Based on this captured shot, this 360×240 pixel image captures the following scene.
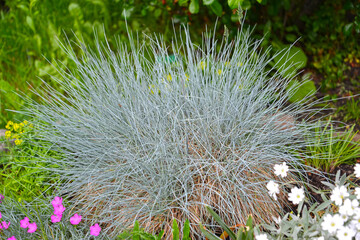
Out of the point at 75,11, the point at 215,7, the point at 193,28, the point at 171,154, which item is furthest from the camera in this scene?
the point at 193,28

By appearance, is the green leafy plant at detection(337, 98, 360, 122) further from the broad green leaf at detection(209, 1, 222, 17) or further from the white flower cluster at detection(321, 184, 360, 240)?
the white flower cluster at detection(321, 184, 360, 240)

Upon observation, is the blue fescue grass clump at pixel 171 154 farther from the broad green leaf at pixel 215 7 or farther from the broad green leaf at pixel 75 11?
the broad green leaf at pixel 75 11

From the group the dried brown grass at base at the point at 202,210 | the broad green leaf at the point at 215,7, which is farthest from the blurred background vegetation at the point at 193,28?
the dried brown grass at base at the point at 202,210

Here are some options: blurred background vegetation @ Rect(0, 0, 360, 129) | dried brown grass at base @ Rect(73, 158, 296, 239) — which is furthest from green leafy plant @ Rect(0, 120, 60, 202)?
blurred background vegetation @ Rect(0, 0, 360, 129)

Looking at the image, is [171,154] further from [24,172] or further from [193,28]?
[193,28]

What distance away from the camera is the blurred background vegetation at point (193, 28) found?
3428mm

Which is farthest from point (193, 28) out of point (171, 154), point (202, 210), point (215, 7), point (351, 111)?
point (202, 210)

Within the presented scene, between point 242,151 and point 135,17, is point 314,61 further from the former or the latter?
point 242,151

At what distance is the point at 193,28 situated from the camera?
408 cm

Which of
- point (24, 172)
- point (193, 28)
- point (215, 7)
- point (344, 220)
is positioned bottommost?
point (24, 172)

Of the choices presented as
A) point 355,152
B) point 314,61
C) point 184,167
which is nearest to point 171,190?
point 184,167

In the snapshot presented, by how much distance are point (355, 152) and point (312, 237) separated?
962 millimetres

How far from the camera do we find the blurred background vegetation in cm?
343

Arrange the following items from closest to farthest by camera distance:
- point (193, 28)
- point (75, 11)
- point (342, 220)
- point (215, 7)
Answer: point (342, 220) → point (215, 7) → point (75, 11) → point (193, 28)
